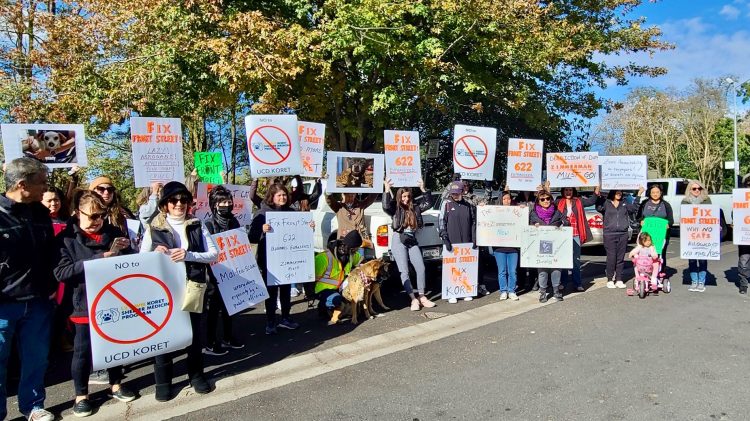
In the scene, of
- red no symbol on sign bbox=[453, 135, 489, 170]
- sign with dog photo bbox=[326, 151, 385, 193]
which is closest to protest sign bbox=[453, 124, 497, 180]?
red no symbol on sign bbox=[453, 135, 489, 170]

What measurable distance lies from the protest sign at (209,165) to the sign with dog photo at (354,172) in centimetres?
305

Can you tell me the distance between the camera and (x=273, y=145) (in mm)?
6516

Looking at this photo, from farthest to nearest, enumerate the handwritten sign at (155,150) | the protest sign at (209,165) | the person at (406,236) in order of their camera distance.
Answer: the protest sign at (209,165) → the person at (406,236) → the handwritten sign at (155,150)

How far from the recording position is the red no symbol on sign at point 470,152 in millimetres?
7648

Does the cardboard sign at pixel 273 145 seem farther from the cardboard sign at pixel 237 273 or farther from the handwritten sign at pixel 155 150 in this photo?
the cardboard sign at pixel 237 273

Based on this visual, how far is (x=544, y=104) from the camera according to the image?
14562 mm

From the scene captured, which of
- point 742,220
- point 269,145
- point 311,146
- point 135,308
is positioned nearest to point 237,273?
point 135,308

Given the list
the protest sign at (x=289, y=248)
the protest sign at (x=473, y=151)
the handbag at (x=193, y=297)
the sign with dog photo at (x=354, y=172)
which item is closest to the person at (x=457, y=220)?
the protest sign at (x=473, y=151)

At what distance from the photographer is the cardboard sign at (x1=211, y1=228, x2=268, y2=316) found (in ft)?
16.3

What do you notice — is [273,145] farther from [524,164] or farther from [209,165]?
[524,164]

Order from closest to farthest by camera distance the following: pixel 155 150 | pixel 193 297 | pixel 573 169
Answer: pixel 193 297, pixel 155 150, pixel 573 169

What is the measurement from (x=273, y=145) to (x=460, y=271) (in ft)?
10.2

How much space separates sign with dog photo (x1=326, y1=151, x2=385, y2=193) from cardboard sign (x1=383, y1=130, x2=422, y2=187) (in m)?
0.22

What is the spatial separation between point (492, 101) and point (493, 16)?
2962mm
